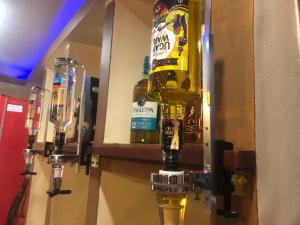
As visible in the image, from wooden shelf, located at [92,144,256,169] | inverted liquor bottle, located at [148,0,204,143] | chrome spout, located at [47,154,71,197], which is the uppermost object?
inverted liquor bottle, located at [148,0,204,143]

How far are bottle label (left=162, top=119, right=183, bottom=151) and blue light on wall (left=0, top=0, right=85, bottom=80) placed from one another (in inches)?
42.6

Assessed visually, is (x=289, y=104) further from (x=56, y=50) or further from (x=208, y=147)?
(x=56, y=50)

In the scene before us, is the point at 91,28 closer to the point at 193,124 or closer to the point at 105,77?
the point at 105,77

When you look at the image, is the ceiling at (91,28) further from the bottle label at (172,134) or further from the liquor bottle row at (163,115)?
the bottle label at (172,134)

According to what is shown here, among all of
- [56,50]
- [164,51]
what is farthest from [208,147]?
[56,50]

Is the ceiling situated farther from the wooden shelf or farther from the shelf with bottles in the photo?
the wooden shelf

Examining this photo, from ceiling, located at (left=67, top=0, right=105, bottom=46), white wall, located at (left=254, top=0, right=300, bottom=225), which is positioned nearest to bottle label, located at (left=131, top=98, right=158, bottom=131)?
white wall, located at (left=254, top=0, right=300, bottom=225)

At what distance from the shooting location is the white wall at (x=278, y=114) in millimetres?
350

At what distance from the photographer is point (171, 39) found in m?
0.42

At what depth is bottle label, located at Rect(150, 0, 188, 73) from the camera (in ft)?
1.35

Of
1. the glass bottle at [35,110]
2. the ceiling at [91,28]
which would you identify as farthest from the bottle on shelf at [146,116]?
the glass bottle at [35,110]

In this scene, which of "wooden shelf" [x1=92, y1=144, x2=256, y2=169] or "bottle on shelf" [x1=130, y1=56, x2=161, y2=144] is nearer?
"wooden shelf" [x1=92, y1=144, x2=256, y2=169]

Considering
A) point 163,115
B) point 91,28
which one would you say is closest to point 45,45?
point 91,28

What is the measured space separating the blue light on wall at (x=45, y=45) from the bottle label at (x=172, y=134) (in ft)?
3.55
